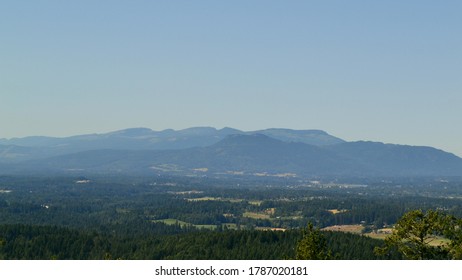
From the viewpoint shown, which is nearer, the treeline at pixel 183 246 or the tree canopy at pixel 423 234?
the tree canopy at pixel 423 234

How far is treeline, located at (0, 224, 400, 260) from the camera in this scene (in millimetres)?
169000

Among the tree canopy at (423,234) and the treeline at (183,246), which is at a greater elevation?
the tree canopy at (423,234)

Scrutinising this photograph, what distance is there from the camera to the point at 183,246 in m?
177

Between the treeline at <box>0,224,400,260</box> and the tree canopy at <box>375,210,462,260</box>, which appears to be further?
the treeline at <box>0,224,400,260</box>

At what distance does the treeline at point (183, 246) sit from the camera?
6654 inches

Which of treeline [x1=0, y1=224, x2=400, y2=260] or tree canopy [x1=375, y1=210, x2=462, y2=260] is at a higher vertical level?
tree canopy [x1=375, y1=210, x2=462, y2=260]

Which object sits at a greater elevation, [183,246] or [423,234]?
[423,234]

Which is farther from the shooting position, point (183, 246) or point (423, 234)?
point (183, 246)
